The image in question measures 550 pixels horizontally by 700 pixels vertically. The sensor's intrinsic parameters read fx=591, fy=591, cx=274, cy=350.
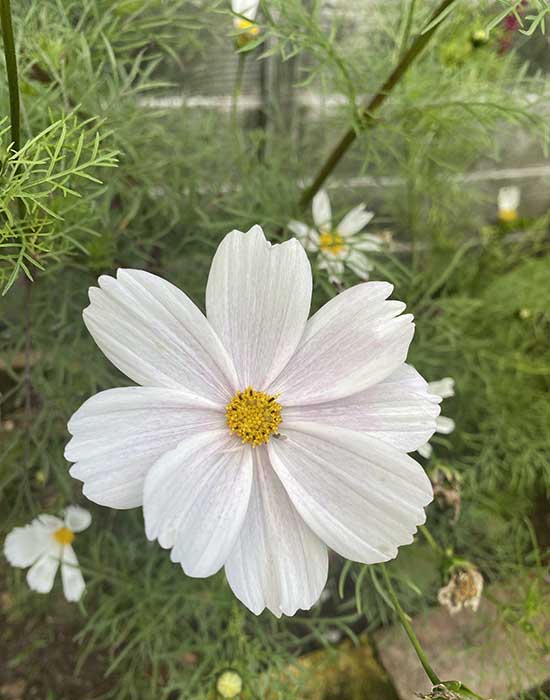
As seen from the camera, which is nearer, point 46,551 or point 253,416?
point 253,416

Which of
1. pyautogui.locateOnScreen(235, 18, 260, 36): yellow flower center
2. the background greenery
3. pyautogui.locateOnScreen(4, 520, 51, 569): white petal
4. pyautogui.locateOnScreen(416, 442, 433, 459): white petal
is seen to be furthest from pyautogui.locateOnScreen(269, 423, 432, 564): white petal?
pyautogui.locateOnScreen(4, 520, 51, 569): white petal

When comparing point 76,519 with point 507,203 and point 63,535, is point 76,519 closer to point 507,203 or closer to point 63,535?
point 63,535

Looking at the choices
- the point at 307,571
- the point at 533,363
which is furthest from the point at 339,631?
the point at 307,571

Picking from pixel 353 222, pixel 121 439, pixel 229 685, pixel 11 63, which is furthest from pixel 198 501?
pixel 353 222

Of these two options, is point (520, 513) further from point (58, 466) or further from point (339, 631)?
point (58, 466)

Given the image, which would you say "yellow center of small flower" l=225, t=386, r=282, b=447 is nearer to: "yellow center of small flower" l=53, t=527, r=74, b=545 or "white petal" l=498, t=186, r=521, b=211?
"yellow center of small flower" l=53, t=527, r=74, b=545
